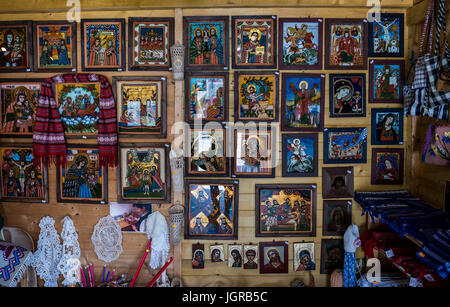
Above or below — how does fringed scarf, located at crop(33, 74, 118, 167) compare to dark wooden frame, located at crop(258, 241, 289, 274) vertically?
above

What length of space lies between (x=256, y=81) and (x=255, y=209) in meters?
1.27

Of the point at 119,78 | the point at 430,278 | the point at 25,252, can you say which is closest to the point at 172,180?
the point at 119,78

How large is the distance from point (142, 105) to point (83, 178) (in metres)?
0.96

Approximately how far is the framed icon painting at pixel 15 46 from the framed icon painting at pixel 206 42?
1588 mm

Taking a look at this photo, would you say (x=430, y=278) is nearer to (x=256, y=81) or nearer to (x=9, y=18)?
(x=256, y=81)

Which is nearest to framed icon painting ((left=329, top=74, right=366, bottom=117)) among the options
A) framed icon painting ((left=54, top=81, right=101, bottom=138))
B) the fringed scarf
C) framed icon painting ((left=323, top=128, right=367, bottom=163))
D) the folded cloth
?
framed icon painting ((left=323, top=128, right=367, bottom=163))

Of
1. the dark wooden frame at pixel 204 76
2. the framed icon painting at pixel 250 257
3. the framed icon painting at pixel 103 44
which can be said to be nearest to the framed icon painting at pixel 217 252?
the framed icon painting at pixel 250 257

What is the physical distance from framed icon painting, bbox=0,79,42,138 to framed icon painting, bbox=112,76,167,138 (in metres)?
0.86

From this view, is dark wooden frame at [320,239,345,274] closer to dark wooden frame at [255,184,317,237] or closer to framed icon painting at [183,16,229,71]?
dark wooden frame at [255,184,317,237]

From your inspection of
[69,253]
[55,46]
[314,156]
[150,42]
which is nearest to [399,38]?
[314,156]

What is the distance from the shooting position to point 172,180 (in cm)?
279

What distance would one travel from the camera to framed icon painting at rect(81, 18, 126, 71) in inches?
108

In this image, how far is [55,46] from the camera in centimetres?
279

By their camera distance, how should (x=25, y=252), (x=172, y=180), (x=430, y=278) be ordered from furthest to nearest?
(x=172, y=180) < (x=25, y=252) < (x=430, y=278)
